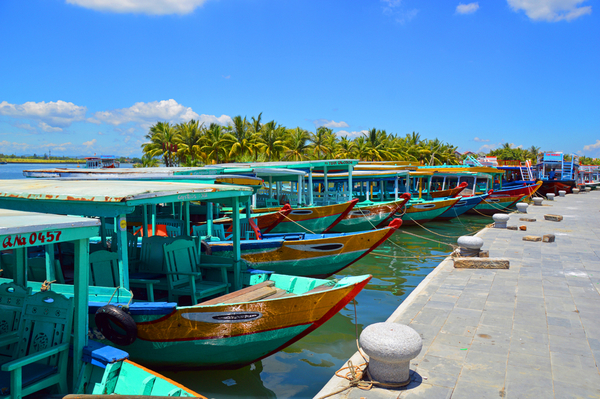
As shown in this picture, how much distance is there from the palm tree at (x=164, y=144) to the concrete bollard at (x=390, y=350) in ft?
137

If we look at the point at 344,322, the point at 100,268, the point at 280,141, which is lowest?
the point at 344,322

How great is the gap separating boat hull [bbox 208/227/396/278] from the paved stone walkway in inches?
75.1

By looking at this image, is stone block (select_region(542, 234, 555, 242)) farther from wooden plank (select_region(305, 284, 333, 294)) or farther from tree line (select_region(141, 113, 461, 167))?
tree line (select_region(141, 113, 461, 167))

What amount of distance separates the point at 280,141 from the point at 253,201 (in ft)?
72.6

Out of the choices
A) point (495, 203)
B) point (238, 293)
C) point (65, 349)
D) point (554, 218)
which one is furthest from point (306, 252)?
point (495, 203)

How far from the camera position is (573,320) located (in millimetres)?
6902

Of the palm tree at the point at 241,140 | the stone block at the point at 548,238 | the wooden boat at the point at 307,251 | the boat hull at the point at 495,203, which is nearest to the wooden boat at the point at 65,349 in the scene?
the wooden boat at the point at 307,251

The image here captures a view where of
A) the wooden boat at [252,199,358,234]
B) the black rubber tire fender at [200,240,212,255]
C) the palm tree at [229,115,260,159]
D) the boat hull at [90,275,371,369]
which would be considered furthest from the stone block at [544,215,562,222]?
the palm tree at [229,115,260,159]

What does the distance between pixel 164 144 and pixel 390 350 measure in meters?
45.7

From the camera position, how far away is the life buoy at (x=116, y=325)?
5270 mm

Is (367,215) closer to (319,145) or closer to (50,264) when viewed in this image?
(50,264)

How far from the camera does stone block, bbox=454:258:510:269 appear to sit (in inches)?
416

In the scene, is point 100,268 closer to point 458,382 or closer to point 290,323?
point 290,323

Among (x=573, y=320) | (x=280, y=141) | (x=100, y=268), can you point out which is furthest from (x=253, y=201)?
(x=280, y=141)
